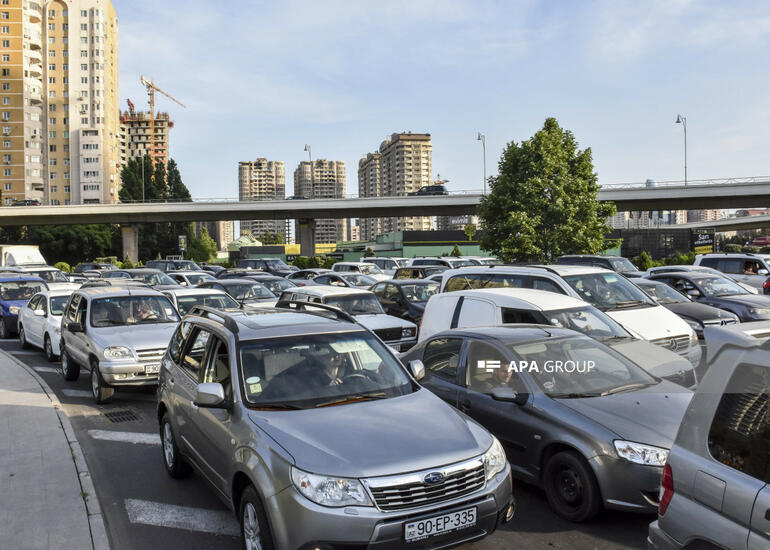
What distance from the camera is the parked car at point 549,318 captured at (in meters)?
7.02

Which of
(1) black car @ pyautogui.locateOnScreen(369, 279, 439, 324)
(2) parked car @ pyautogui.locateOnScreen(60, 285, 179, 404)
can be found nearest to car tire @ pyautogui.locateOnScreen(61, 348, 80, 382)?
(2) parked car @ pyautogui.locateOnScreen(60, 285, 179, 404)

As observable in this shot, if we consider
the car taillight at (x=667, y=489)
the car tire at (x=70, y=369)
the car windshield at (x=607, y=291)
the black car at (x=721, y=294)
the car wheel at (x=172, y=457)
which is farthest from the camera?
the black car at (x=721, y=294)

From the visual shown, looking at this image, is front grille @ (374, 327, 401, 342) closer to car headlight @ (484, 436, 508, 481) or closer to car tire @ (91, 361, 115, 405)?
car tire @ (91, 361, 115, 405)

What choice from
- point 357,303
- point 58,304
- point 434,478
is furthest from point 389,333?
point 434,478

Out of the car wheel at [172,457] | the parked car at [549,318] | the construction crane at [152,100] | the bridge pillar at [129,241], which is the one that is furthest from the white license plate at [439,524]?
the construction crane at [152,100]

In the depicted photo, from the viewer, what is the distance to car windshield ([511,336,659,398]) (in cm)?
526

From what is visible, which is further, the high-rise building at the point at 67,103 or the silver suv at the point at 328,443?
the high-rise building at the point at 67,103

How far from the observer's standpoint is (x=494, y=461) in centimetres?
394

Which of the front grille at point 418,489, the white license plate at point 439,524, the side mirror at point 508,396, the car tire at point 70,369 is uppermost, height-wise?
the side mirror at point 508,396

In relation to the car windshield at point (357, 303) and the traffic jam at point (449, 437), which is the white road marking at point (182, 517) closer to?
the traffic jam at point (449, 437)

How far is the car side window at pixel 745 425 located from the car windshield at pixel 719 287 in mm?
13544

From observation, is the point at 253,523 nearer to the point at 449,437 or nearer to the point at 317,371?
the point at 317,371

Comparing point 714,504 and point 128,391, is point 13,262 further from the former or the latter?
point 714,504

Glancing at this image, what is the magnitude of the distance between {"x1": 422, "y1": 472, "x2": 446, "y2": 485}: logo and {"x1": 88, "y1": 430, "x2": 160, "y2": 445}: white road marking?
4.74 meters
